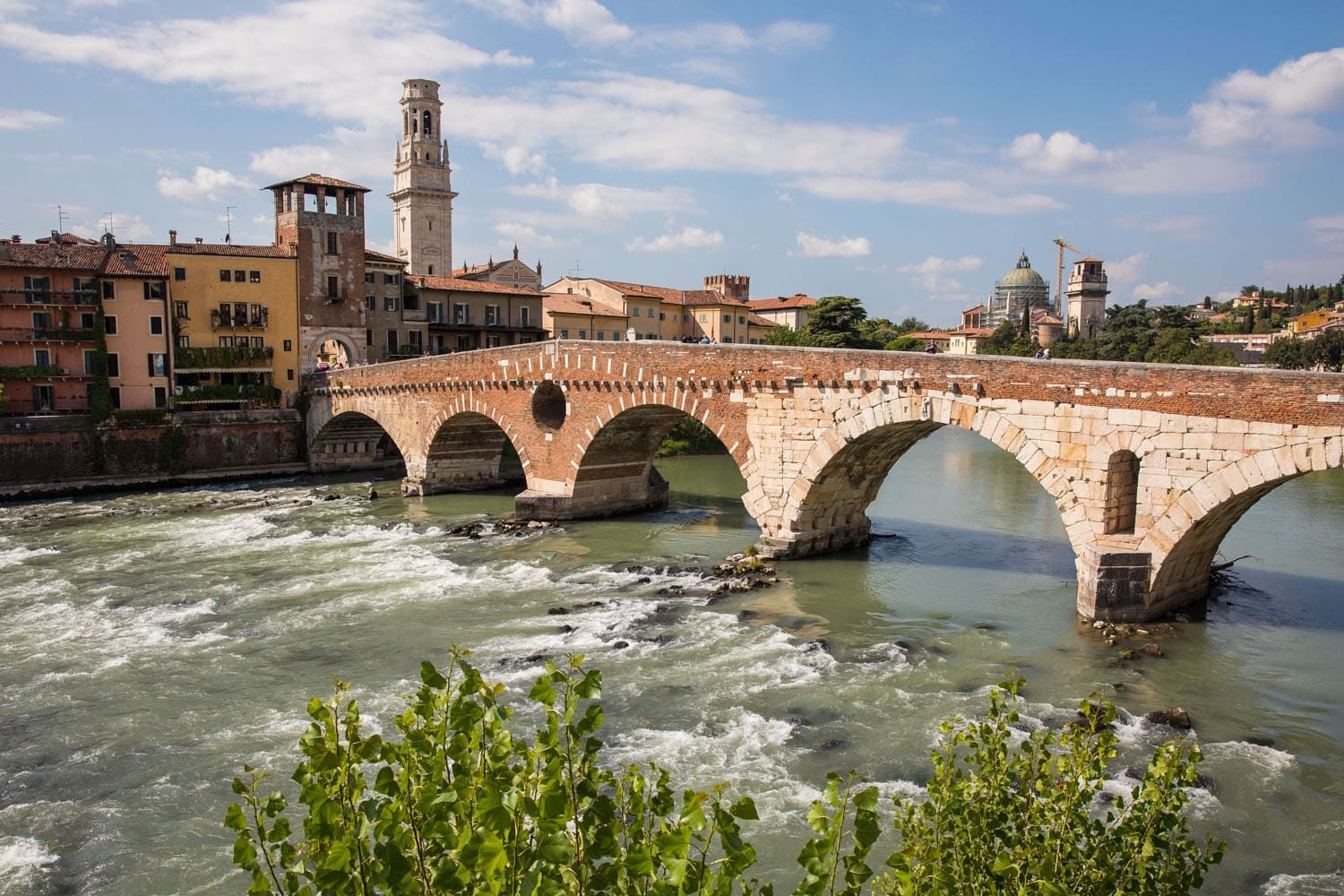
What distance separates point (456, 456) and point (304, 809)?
2305cm

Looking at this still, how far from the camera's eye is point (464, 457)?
34000 millimetres

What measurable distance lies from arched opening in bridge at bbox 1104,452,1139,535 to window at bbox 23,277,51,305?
3558 centimetres

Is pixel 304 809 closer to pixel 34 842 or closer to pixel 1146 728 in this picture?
pixel 34 842

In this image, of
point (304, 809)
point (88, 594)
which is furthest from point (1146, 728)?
point (88, 594)

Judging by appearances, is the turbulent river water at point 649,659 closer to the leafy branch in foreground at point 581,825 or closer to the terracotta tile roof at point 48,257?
the leafy branch in foreground at point 581,825

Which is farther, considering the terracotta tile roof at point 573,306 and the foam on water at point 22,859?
the terracotta tile roof at point 573,306

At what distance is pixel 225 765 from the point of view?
12.6 m

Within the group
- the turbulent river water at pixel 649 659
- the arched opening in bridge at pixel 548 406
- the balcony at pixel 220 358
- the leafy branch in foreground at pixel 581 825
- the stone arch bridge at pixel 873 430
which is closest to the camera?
the leafy branch in foreground at pixel 581 825

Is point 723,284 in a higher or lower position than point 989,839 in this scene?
higher

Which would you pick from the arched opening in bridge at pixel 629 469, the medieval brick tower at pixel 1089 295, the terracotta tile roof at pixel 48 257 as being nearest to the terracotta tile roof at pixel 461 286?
the terracotta tile roof at pixel 48 257

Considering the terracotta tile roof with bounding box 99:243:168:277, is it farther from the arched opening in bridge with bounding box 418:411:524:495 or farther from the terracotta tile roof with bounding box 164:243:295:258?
the arched opening in bridge with bounding box 418:411:524:495

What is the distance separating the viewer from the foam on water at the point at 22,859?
10.1 metres

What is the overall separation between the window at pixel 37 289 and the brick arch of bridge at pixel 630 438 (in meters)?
21.9

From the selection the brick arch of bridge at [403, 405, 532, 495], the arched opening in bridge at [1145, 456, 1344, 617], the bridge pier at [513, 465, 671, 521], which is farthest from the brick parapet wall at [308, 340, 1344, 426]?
the bridge pier at [513, 465, 671, 521]
